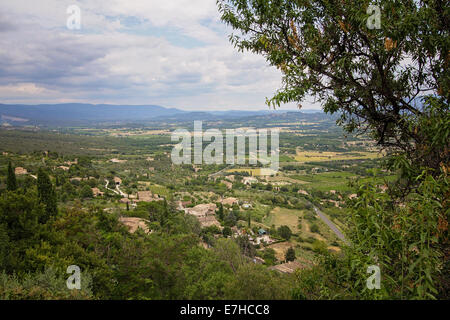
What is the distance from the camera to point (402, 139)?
133 inches

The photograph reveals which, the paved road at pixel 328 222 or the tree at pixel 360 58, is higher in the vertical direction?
the tree at pixel 360 58

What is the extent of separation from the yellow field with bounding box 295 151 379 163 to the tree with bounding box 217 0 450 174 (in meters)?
63.2

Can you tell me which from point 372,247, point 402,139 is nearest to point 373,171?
point 372,247

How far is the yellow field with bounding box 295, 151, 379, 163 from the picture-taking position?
62.7 metres

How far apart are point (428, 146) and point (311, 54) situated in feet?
5.68

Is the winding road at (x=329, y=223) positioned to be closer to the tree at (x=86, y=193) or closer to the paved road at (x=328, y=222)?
the paved road at (x=328, y=222)

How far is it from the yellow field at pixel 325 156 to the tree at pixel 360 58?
6321cm

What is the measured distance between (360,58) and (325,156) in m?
69.6

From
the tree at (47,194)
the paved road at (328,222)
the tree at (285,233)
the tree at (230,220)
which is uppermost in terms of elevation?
the tree at (47,194)

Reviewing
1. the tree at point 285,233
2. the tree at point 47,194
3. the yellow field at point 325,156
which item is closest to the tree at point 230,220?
the tree at point 285,233

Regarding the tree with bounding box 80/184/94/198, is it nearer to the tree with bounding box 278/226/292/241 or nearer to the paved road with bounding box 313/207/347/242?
the tree with bounding box 278/226/292/241

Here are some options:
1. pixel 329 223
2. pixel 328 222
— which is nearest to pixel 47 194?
pixel 329 223

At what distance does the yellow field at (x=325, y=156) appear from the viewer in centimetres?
6269
